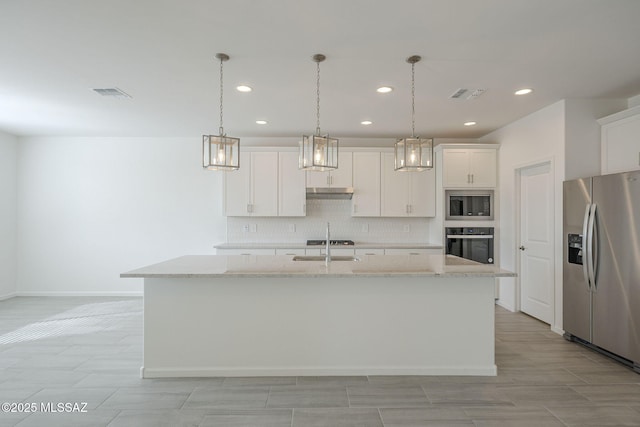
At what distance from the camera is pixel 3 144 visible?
5348 mm

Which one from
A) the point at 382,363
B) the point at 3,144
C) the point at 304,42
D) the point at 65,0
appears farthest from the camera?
the point at 3,144

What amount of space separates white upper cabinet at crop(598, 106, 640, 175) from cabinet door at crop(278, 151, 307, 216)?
3.70m

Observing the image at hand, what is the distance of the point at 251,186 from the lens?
5.38 m

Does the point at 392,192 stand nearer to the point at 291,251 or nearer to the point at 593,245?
the point at 291,251

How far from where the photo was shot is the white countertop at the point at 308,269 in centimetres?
261

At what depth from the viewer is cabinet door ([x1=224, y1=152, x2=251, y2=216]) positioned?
537 cm

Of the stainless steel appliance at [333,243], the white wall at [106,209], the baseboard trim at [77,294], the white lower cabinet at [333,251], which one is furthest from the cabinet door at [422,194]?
the baseboard trim at [77,294]

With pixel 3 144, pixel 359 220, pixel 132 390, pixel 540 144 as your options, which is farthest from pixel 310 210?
pixel 3 144

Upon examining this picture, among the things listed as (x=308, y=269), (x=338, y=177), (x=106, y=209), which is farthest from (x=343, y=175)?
(x=106, y=209)

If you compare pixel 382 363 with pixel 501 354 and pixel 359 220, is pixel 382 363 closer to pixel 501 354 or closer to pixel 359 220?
pixel 501 354

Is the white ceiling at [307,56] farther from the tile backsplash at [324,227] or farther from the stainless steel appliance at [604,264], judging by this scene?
the tile backsplash at [324,227]

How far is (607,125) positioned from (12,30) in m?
5.39

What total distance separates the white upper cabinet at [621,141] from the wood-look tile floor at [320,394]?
6.22ft

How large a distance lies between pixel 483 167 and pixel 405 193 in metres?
1.18
